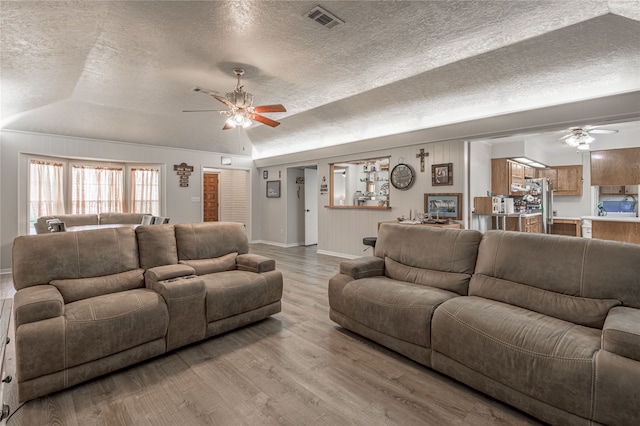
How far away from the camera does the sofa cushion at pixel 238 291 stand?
2816mm

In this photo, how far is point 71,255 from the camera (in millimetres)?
2611

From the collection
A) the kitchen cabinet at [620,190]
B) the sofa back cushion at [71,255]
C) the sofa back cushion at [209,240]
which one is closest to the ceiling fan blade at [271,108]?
the sofa back cushion at [209,240]

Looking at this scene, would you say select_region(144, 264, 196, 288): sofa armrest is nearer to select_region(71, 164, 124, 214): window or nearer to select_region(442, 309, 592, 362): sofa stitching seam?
select_region(442, 309, 592, 362): sofa stitching seam

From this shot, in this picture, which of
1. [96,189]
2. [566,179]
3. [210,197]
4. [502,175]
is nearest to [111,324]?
[96,189]

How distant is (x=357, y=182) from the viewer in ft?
27.5

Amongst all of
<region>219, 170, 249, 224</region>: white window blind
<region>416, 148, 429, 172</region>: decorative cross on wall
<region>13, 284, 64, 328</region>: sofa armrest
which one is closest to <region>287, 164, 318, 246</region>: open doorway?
<region>219, 170, 249, 224</region>: white window blind

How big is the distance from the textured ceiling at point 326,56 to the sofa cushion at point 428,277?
2.33m

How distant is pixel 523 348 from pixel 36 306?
10.1ft

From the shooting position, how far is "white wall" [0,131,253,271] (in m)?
5.50

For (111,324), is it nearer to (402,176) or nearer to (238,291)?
(238,291)

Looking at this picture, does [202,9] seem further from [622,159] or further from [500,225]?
[622,159]

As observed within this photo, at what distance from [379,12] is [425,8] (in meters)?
0.39

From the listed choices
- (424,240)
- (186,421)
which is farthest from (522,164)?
(186,421)

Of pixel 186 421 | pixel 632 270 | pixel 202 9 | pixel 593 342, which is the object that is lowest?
pixel 186 421
